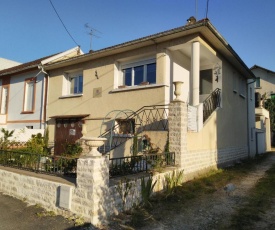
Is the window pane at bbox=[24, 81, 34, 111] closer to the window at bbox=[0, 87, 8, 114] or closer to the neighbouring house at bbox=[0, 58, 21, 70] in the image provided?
the window at bbox=[0, 87, 8, 114]

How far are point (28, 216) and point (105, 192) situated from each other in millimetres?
1911

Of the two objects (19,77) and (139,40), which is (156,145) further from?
(19,77)

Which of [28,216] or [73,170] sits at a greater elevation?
[73,170]

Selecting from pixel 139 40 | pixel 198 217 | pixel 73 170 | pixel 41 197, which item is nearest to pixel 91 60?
pixel 139 40

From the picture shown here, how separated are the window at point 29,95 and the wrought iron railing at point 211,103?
1086 centimetres

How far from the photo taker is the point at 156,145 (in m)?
7.77

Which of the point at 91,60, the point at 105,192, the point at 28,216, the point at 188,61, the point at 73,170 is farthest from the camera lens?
the point at 91,60

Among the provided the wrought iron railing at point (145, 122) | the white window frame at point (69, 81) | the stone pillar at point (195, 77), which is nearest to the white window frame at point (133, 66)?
the wrought iron railing at point (145, 122)

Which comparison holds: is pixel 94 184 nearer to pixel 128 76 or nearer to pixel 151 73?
pixel 151 73

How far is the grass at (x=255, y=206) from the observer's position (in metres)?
4.79

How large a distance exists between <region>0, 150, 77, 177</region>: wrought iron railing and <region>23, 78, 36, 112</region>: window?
786cm

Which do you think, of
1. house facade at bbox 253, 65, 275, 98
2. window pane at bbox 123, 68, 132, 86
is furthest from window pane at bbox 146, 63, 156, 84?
house facade at bbox 253, 65, 275, 98

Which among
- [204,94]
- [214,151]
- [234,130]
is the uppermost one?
[204,94]

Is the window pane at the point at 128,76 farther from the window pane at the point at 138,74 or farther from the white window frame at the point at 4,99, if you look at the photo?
the white window frame at the point at 4,99
